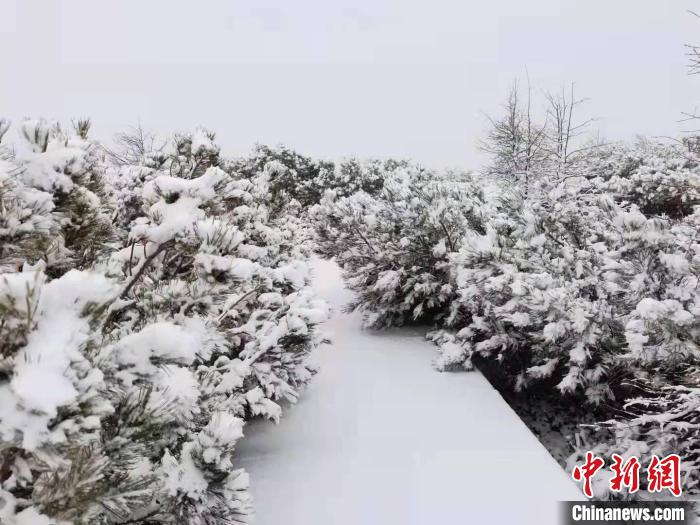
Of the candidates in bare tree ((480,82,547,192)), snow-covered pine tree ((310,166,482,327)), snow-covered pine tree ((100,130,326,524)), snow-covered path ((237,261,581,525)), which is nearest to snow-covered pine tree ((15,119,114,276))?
snow-covered pine tree ((100,130,326,524))

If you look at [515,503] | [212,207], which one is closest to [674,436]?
[515,503]

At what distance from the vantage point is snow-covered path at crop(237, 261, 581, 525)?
290 cm

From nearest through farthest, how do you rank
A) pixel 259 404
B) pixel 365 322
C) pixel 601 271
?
pixel 259 404 < pixel 601 271 < pixel 365 322

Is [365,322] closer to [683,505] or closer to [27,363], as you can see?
[683,505]

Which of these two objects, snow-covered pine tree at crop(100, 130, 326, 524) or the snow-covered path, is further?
the snow-covered path

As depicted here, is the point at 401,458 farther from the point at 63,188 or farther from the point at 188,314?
the point at 63,188

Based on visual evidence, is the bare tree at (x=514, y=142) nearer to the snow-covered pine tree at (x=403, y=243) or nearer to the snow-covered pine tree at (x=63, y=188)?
the snow-covered pine tree at (x=403, y=243)

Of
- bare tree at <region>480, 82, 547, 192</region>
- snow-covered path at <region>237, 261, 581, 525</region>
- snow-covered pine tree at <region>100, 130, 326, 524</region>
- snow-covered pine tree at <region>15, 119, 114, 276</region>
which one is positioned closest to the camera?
snow-covered pine tree at <region>100, 130, 326, 524</region>

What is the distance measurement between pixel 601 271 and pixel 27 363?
4.78 meters

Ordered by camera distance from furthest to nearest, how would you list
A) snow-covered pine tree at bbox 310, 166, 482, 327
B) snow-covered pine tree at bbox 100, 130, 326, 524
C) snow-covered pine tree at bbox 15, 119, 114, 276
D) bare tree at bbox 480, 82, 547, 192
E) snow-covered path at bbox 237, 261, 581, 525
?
bare tree at bbox 480, 82, 547, 192
snow-covered pine tree at bbox 310, 166, 482, 327
snow-covered path at bbox 237, 261, 581, 525
snow-covered pine tree at bbox 15, 119, 114, 276
snow-covered pine tree at bbox 100, 130, 326, 524

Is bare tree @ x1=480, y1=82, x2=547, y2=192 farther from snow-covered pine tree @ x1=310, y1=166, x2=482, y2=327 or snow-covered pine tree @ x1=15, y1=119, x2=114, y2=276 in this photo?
snow-covered pine tree @ x1=15, y1=119, x2=114, y2=276

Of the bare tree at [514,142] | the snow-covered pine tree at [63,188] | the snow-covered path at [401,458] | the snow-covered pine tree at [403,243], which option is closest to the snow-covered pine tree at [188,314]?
the snow-covered pine tree at [63,188]

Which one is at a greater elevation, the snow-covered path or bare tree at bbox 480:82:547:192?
bare tree at bbox 480:82:547:192

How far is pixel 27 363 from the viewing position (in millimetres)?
990
